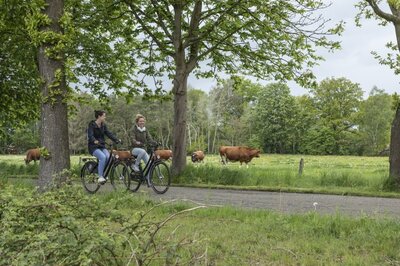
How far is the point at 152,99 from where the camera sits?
20516 mm

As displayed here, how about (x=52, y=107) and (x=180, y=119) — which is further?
(x=180, y=119)

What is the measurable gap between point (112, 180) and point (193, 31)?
7367 mm

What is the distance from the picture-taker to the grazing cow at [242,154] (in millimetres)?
40125

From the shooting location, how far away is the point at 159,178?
13.2 meters

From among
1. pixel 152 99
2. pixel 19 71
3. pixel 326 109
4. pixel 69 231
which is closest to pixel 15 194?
pixel 69 231

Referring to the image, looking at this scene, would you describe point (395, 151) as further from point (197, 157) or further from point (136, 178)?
point (197, 157)

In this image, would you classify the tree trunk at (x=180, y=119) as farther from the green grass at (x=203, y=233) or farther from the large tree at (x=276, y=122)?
the large tree at (x=276, y=122)

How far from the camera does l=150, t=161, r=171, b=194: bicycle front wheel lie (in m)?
13.1

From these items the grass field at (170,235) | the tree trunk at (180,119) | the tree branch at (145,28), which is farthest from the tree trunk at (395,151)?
the tree branch at (145,28)

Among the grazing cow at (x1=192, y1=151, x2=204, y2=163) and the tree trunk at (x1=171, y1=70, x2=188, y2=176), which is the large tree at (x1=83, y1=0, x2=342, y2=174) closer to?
the tree trunk at (x1=171, y1=70, x2=188, y2=176)

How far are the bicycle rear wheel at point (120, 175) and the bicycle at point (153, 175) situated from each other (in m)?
0.15

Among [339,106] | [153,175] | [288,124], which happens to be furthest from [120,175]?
[339,106]

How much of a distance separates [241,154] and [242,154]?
0.10m

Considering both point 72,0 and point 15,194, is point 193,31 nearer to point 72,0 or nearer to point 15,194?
point 72,0
